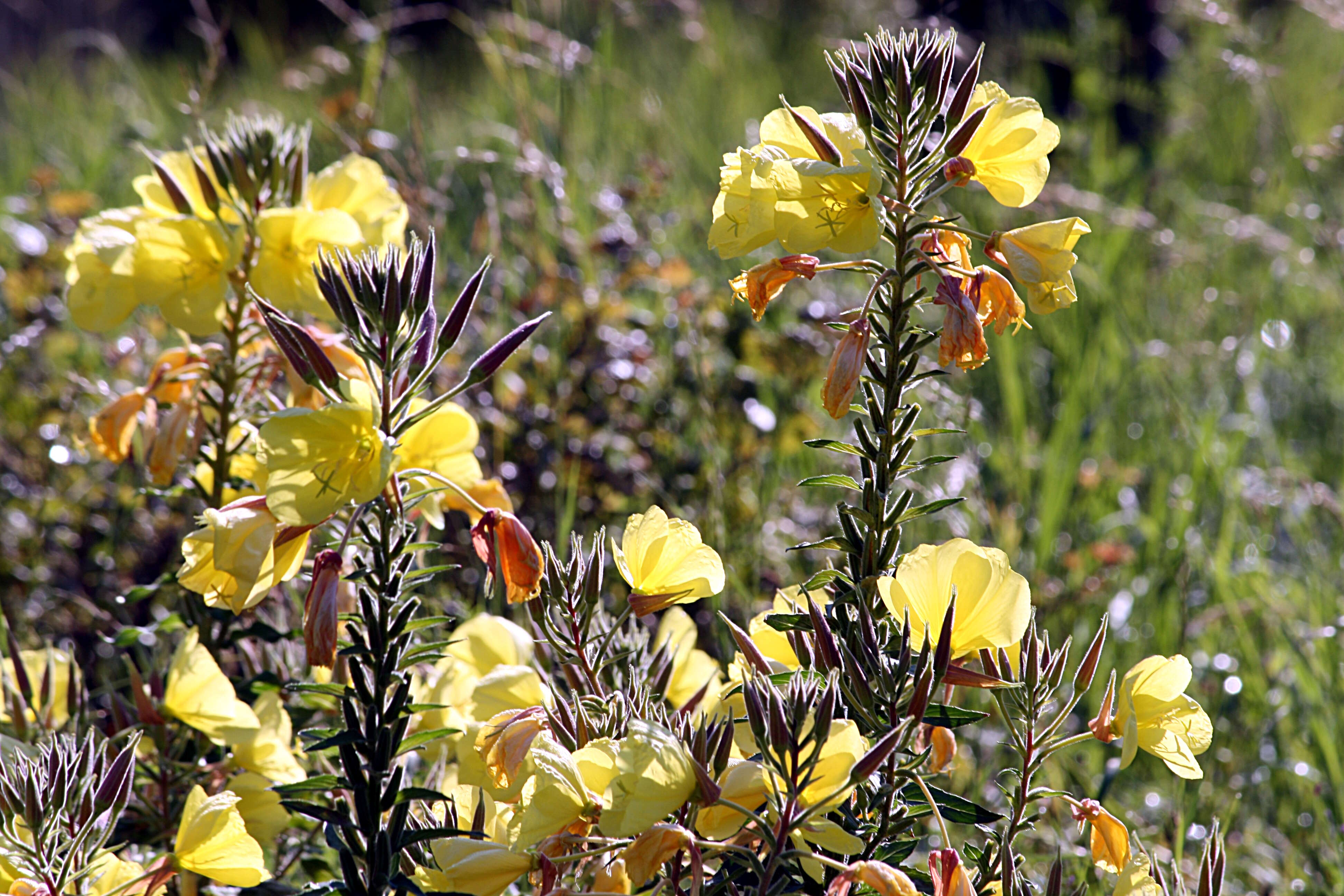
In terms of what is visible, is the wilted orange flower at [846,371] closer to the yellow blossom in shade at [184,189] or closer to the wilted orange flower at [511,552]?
the wilted orange flower at [511,552]

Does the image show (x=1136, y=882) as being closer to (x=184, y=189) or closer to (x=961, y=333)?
(x=961, y=333)

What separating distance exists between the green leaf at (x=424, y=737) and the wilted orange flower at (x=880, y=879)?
407mm

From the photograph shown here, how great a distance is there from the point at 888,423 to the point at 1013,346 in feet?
6.73

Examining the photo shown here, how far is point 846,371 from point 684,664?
0.48 meters

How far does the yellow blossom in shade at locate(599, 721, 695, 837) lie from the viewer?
70 centimetres

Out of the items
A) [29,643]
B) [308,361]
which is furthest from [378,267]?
[29,643]

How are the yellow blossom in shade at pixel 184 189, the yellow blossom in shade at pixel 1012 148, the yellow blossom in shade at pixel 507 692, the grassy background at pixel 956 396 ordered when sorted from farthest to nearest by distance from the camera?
the grassy background at pixel 956 396 → the yellow blossom in shade at pixel 184 189 → the yellow blossom in shade at pixel 507 692 → the yellow blossom in shade at pixel 1012 148

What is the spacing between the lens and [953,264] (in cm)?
92

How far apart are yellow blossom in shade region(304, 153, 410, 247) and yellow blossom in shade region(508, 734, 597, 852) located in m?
0.83

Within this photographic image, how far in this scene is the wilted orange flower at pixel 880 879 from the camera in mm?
674

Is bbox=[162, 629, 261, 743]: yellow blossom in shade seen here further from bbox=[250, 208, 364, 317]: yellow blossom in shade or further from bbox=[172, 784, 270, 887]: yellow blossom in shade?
bbox=[250, 208, 364, 317]: yellow blossom in shade

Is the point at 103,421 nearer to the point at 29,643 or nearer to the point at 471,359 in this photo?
the point at 29,643

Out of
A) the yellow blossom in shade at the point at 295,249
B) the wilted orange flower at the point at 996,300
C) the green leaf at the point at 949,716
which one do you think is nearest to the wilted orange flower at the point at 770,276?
the wilted orange flower at the point at 996,300

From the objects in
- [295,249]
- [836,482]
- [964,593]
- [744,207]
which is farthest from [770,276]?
[295,249]
